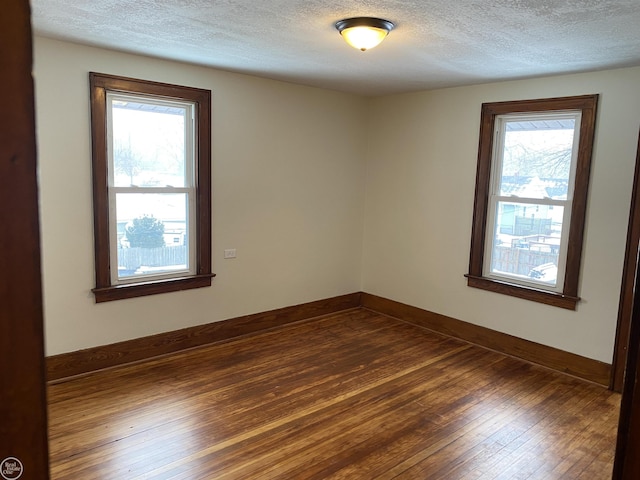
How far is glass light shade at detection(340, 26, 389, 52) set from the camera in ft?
9.07

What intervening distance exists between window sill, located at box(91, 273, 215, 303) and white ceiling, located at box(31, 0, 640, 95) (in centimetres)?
188

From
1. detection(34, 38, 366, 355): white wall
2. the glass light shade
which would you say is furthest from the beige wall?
the glass light shade

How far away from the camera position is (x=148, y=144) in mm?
3977

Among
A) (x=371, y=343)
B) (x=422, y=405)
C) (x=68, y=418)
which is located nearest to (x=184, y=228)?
(x=68, y=418)

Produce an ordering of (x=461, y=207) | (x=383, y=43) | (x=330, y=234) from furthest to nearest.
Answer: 1. (x=330, y=234)
2. (x=461, y=207)
3. (x=383, y=43)

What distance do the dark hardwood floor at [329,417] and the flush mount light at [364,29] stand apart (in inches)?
97.1

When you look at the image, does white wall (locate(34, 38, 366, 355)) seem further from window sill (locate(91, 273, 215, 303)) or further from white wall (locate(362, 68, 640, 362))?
white wall (locate(362, 68, 640, 362))

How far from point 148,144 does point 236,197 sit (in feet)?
3.13

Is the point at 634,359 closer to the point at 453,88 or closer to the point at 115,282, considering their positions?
the point at 115,282

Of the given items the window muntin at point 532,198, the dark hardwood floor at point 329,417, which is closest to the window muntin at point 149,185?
the dark hardwood floor at point 329,417

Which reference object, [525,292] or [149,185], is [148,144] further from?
[525,292]

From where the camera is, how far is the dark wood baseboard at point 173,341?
3.72 metres

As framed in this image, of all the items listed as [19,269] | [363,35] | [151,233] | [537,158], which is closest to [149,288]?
[151,233]

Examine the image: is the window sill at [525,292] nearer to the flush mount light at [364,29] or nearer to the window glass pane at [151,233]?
the flush mount light at [364,29]
